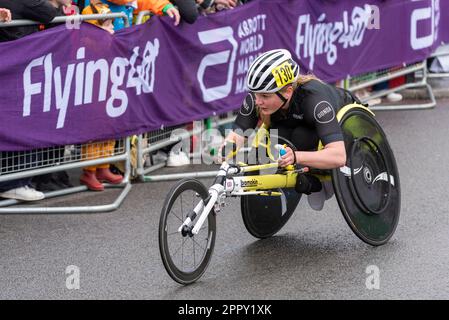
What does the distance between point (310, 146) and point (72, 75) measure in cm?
264

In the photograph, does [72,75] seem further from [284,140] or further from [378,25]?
[378,25]

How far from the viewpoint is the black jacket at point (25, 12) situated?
26.6 feet

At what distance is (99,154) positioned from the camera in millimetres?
9016

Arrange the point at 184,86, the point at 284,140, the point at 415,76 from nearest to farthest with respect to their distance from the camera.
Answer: the point at 284,140 < the point at 184,86 < the point at 415,76

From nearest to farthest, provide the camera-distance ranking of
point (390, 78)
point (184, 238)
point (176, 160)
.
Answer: point (184, 238), point (176, 160), point (390, 78)

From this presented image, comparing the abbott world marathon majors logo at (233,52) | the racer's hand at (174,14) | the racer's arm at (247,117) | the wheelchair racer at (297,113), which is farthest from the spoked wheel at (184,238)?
the abbott world marathon majors logo at (233,52)

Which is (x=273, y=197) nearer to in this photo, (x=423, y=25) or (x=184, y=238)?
(x=184, y=238)

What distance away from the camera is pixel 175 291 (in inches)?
237

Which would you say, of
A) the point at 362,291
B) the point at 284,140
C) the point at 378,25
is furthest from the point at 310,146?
the point at 378,25

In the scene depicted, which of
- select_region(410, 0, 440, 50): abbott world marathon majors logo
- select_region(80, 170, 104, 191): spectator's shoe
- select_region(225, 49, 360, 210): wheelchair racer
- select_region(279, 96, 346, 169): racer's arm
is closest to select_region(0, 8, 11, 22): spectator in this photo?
select_region(80, 170, 104, 191): spectator's shoe

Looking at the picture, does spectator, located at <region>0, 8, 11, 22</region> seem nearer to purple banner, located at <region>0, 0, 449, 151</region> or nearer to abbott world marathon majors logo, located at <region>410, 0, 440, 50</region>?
purple banner, located at <region>0, 0, 449, 151</region>

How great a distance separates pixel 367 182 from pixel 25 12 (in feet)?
11.0

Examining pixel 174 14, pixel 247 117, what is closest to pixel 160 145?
pixel 174 14

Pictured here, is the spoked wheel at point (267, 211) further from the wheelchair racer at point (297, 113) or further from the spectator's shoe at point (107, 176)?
the spectator's shoe at point (107, 176)
